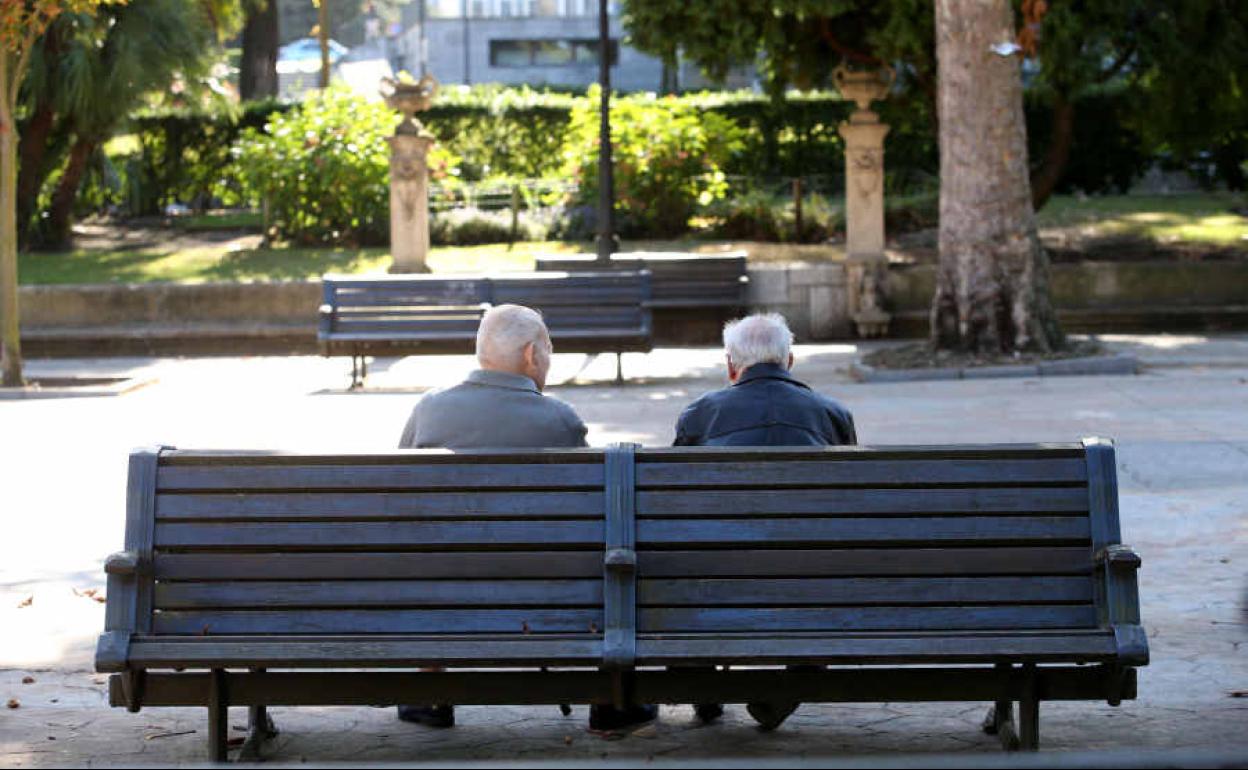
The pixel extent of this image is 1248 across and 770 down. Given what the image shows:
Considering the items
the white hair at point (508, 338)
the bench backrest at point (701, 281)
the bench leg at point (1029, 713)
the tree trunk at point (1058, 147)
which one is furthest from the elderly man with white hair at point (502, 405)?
the tree trunk at point (1058, 147)

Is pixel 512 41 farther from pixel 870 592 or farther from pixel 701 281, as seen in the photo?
pixel 870 592

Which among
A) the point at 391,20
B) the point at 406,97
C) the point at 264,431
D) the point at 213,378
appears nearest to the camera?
the point at 264,431

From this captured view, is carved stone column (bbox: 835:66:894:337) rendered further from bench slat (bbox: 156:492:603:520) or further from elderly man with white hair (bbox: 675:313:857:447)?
bench slat (bbox: 156:492:603:520)

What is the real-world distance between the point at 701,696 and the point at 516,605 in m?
0.56

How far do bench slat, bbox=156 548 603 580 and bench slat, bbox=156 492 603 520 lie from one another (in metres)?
0.11

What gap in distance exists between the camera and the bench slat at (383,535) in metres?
5.32

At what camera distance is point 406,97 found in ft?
70.7

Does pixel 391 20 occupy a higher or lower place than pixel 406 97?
higher

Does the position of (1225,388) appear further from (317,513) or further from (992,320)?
(317,513)

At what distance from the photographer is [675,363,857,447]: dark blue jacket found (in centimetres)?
614

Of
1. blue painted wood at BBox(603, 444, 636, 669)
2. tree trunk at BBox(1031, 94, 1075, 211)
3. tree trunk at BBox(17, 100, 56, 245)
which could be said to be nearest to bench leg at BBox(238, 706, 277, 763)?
blue painted wood at BBox(603, 444, 636, 669)

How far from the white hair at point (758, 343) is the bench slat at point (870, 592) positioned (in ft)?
3.79

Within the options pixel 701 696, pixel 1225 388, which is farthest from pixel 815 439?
pixel 1225 388

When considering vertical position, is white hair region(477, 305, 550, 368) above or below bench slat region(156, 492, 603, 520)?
above
